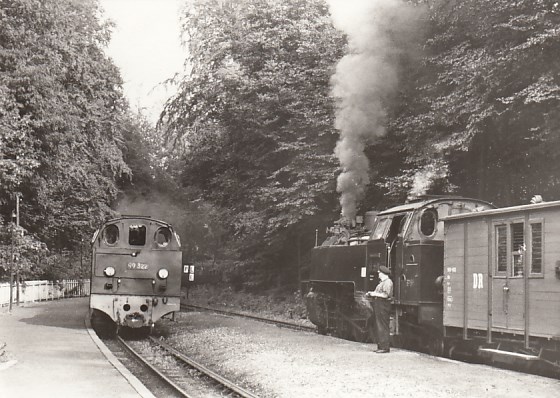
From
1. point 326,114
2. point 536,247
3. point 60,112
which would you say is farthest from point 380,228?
point 60,112

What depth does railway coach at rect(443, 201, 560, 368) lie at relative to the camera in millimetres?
10922

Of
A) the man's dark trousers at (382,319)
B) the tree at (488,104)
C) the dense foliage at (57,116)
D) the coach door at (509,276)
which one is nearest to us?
the coach door at (509,276)

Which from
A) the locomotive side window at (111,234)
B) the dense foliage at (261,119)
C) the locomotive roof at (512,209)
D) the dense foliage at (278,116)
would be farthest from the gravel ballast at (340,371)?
the dense foliage at (261,119)

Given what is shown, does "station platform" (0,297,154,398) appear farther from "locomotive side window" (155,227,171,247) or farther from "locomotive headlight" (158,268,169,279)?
"locomotive side window" (155,227,171,247)

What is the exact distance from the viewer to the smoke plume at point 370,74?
19.5 meters

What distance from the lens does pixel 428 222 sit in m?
14.7

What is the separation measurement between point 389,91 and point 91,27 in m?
15.1

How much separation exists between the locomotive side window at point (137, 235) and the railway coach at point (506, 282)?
8575 millimetres

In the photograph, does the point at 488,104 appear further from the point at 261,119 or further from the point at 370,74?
the point at 261,119

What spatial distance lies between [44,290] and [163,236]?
21.8m

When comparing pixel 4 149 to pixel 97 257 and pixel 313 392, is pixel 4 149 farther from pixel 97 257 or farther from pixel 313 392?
pixel 313 392

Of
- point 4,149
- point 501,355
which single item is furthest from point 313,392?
point 4,149

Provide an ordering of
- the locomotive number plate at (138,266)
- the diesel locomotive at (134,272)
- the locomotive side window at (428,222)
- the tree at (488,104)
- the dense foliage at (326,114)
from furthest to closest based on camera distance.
→ 1. the locomotive number plate at (138,266)
2. the diesel locomotive at (134,272)
3. the dense foliage at (326,114)
4. the tree at (488,104)
5. the locomotive side window at (428,222)

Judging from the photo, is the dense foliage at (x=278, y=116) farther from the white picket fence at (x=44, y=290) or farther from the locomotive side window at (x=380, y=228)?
the locomotive side window at (x=380, y=228)
